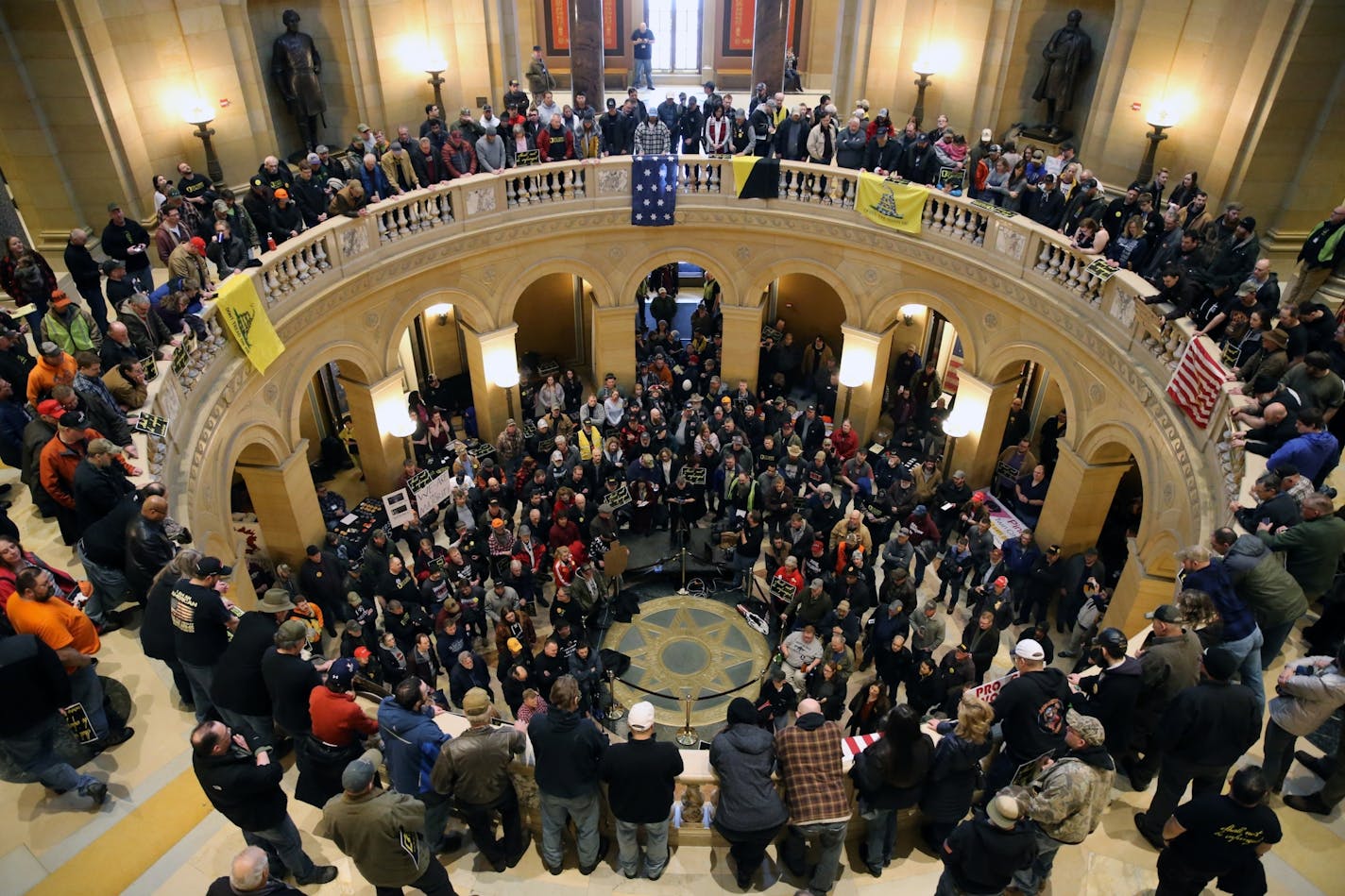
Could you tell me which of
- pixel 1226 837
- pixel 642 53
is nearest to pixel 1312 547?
pixel 1226 837

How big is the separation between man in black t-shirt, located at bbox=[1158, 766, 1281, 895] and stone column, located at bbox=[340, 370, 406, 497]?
48.0 ft

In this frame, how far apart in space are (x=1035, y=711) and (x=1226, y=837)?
4.54ft

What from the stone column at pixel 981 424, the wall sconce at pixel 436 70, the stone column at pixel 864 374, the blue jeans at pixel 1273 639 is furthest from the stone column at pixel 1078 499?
the wall sconce at pixel 436 70

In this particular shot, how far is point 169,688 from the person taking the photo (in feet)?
27.5

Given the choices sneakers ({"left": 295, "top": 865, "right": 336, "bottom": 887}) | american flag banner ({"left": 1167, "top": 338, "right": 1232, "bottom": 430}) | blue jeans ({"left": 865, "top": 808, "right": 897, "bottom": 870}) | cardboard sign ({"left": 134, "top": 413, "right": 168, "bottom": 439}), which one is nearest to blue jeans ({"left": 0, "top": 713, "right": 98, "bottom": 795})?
sneakers ({"left": 295, "top": 865, "right": 336, "bottom": 887})

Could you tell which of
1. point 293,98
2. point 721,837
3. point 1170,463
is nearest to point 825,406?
point 1170,463

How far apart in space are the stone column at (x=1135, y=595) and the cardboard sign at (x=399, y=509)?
10855 mm

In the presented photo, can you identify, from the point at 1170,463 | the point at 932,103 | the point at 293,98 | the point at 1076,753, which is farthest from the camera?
the point at 932,103

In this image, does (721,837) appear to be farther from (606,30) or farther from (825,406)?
(606,30)

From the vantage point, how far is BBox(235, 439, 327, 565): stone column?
15.1 meters

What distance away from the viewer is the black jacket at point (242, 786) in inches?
241

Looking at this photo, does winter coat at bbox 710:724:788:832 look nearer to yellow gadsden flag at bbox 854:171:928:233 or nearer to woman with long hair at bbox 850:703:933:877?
woman with long hair at bbox 850:703:933:877

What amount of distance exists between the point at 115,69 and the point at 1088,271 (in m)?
16.1

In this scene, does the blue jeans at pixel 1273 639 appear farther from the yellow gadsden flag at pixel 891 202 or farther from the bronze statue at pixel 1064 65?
the bronze statue at pixel 1064 65
